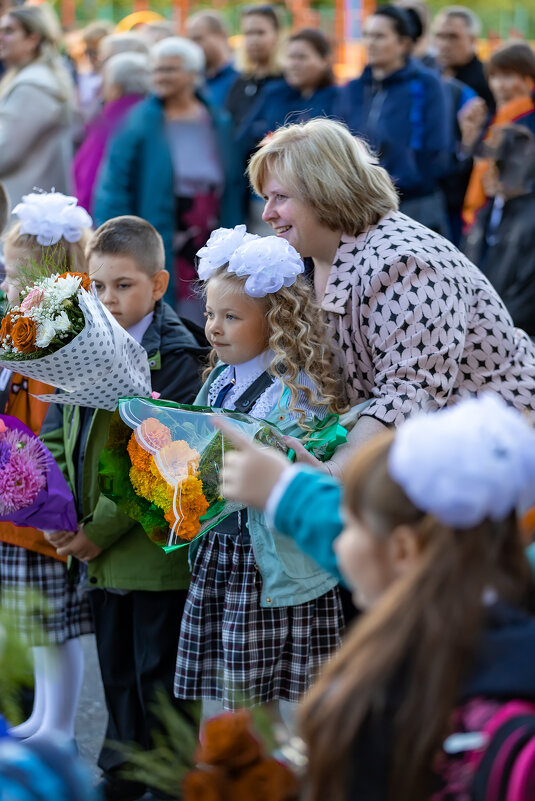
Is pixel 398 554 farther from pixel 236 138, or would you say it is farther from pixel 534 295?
pixel 236 138

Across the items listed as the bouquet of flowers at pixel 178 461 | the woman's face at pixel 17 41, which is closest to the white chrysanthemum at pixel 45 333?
the bouquet of flowers at pixel 178 461

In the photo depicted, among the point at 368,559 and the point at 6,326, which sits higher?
the point at 368,559

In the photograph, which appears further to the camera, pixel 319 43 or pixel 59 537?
pixel 319 43

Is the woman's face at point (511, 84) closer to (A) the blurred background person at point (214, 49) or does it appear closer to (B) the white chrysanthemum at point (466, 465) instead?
(A) the blurred background person at point (214, 49)

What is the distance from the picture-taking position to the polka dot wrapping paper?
3.09 meters

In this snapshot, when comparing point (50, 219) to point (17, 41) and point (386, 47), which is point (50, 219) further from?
point (386, 47)

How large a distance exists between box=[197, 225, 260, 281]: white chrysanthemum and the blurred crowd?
2735 millimetres

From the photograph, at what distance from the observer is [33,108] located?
6.38 m

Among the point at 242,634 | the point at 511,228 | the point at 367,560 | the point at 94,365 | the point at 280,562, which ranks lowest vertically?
the point at 242,634

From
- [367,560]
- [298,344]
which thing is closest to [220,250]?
[298,344]

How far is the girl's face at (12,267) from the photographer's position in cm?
363

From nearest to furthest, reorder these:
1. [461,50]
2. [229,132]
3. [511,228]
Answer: [511,228], [229,132], [461,50]

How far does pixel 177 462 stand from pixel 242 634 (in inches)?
22.4

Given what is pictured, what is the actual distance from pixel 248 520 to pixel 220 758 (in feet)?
4.95
